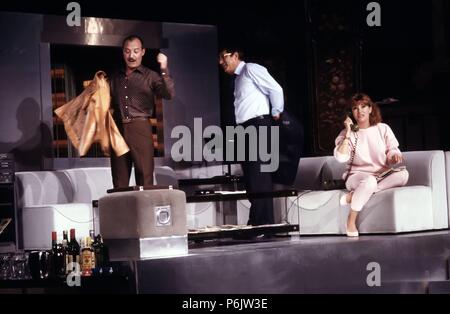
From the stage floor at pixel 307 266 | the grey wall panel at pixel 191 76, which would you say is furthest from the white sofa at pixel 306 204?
the grey wall panel at pixel 191 76

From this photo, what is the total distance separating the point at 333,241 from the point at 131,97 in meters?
1.84

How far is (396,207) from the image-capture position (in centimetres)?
738

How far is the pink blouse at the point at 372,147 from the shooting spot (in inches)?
298

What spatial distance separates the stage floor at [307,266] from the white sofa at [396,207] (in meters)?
0.21

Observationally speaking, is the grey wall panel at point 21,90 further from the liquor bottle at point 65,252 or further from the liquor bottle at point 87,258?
the liquor bottle at point 87,258

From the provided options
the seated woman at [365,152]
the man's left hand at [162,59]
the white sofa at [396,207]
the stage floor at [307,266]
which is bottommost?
the stage floor at [307,266]

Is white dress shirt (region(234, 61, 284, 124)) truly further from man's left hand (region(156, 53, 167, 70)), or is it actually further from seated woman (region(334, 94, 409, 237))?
man's left hand (region(156, 53, 167, 70))

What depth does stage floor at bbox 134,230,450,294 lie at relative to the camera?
5.88 m

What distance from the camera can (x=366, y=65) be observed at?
12039 mm

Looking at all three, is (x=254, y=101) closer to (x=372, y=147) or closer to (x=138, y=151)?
(x=372, y=147)

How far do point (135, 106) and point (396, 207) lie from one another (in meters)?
2.20

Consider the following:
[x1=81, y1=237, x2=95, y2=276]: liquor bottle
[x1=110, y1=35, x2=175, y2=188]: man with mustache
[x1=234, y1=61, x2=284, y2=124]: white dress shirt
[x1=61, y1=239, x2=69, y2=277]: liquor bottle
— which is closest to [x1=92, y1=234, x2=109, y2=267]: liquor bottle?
[x1=81, y1=237, x2=95, y2=276]: liquor bottle

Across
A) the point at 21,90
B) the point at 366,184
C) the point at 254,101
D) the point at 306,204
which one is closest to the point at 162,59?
the point at 254,101
